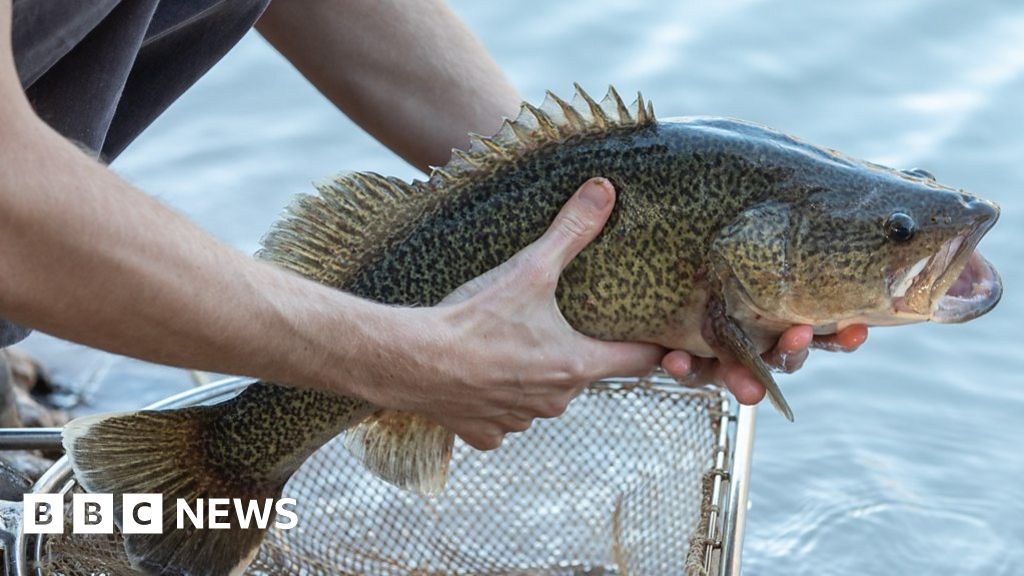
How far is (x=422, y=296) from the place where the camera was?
2.67 metres

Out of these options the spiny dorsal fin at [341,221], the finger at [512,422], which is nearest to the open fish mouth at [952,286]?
the finger at [512,422]

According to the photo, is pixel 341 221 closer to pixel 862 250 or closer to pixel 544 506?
pixel 862 250

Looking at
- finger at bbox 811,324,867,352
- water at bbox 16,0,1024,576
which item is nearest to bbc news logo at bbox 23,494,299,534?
finger at bbox 811,324,867,352

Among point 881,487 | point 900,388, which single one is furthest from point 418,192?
point 900,388

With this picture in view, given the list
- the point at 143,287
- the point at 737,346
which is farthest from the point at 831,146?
the point at 143,287

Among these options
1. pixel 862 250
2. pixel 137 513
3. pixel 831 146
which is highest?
pixel 831 146

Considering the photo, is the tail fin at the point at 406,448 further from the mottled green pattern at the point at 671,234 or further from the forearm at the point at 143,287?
the forearm at the point at 143,287

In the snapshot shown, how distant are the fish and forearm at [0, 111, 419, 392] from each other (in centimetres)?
34

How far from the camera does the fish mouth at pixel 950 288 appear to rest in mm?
2564

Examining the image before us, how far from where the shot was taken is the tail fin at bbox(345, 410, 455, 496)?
279 cm

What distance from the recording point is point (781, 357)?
276cm

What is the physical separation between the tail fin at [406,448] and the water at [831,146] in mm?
1886

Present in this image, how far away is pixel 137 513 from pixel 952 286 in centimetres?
167

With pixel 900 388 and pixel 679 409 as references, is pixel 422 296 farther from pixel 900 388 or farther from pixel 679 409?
pixel 900 388
